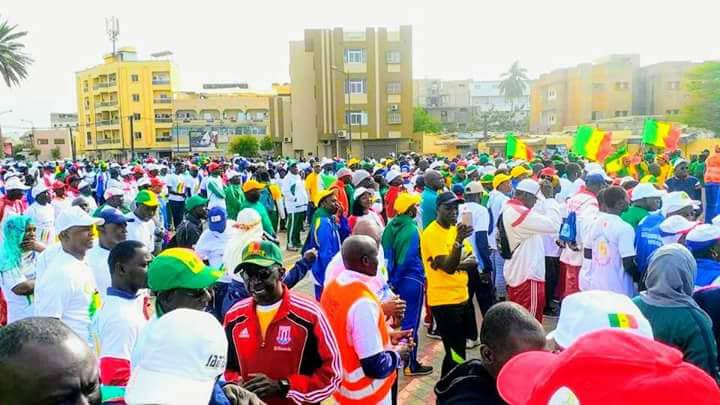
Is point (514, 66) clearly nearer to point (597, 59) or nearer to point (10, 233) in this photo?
point (597, 59)

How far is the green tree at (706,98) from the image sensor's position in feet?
151

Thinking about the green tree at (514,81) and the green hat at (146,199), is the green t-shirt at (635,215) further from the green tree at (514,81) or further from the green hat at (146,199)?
the green tree at (514,81)

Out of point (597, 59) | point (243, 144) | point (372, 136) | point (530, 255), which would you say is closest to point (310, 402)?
point (530, 255)

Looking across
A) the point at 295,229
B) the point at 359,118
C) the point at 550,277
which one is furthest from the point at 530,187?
the point at 359,118

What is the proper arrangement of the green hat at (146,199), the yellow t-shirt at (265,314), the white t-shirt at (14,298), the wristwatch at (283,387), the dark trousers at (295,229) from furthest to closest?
the dark trousers at (295,229) → the green hat at (146,199) → the white t-shirt at (14,298) → the yellow t-shirt at (265,314) → the wristwatch at (283,387)

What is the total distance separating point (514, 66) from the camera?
83438 millimetres

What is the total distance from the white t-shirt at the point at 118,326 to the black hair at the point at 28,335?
1.41 meters

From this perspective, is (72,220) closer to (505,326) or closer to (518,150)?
(505,326)

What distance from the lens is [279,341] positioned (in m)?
2.95

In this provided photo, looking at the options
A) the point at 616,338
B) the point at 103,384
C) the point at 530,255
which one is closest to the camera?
the point at 616,338

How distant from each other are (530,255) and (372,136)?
43527mm

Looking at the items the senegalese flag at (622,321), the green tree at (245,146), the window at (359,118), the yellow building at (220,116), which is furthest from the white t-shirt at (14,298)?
the yellow building at (220,116)

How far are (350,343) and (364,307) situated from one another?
0.77 feet

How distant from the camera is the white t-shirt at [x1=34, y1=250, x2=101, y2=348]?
12.2ft
